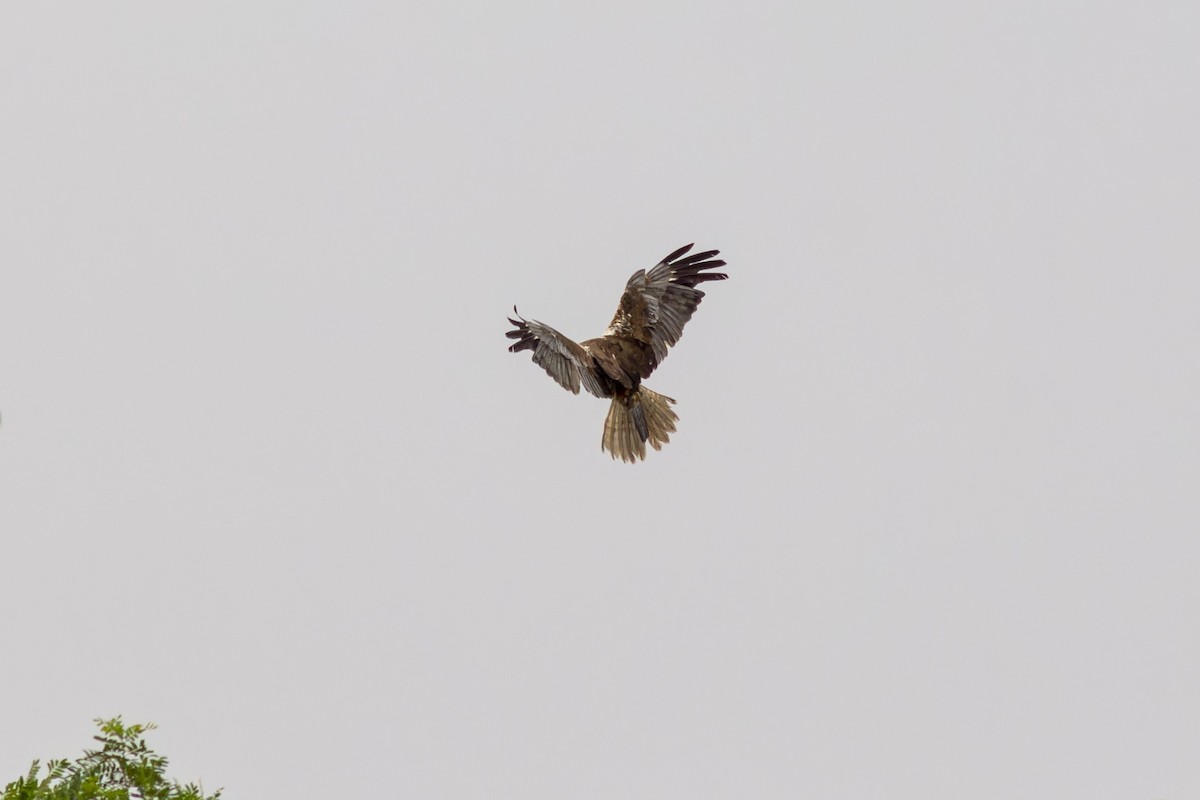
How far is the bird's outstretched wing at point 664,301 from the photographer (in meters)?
Answer: 20.2

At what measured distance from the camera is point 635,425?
21.1 m

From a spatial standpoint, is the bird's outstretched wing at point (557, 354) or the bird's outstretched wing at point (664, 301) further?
the bird's outstretched wing at point (664, 301)

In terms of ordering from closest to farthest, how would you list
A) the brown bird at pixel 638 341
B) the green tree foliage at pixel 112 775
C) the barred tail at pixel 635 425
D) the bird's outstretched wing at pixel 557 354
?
the green tree foliage at pixel 112 775 → the bird's outstretched wing at pixel 557 354 → the brown bird at pixel 638 341 → the barred tail at pixel 635 425

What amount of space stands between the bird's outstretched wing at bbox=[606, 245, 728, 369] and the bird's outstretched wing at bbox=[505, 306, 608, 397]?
3.89ft

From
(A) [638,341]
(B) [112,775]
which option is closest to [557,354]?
(A) [638,341]

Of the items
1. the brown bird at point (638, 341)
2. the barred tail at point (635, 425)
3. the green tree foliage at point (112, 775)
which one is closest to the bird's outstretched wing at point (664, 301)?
the brown bird at point (638, 341)

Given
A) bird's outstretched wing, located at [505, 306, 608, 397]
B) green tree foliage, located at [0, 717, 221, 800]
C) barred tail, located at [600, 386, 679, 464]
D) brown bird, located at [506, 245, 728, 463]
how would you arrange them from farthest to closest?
barred tail, located at [600, 386, 679, 464] < brown bird, located at [506, 245, 728, 463] < bird's outstretched wing, located at [505, 306, 608, 397] < green tree foliage, located at [0, 717, 221, 800]

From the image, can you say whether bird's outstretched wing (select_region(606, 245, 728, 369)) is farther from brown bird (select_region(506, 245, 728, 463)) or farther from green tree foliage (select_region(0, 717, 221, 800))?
green tree foliage (select_region(0, 717, 221, 800))

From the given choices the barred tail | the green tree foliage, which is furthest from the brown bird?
the green tree foliage

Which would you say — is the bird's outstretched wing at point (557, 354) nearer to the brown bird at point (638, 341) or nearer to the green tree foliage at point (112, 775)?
the brown bird at point (638, 341)

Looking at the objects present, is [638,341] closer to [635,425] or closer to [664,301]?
[664,301]

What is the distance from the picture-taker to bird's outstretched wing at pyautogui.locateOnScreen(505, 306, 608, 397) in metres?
17.7

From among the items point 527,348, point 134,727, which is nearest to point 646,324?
point 527,348

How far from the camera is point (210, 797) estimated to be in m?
10.3
